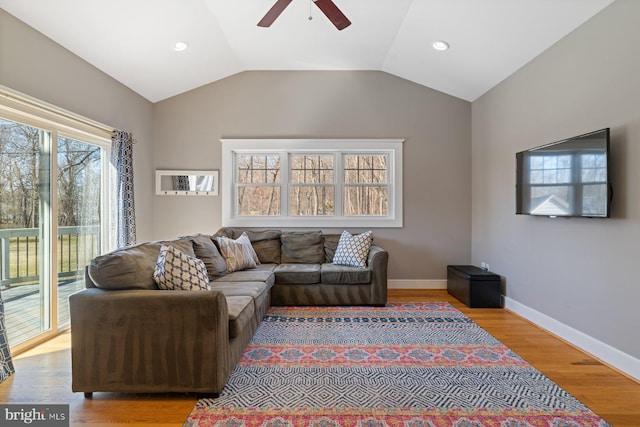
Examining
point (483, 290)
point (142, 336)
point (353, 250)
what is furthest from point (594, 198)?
point (142, 336)

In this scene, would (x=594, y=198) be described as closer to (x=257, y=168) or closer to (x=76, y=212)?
(x=257, y=168)

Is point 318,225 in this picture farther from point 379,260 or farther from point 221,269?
point 221,269

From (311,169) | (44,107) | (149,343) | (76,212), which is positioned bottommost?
(149,343)

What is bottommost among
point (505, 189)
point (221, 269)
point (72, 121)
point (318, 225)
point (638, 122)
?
point (221, 269)

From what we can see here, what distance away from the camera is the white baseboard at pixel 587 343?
7.77 feet

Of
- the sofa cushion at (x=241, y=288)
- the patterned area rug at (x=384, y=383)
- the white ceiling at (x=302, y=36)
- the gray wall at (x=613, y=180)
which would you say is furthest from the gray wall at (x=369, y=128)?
the sofa cushion at (x=241, y=288)

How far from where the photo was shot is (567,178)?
2891 mm

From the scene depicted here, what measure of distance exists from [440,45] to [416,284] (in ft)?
10.4

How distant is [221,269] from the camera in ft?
11.6

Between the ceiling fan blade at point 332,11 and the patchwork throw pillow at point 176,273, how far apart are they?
2.17 m

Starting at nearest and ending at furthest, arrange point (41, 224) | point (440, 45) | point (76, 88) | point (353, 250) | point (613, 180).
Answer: point (613, 180), point (41, 224), point (76, 88), point (440, 45), point (353, 250)

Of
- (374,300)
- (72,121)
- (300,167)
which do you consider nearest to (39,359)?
(72,121)

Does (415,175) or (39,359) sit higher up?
(415,175)

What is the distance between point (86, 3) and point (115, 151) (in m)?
1.58
